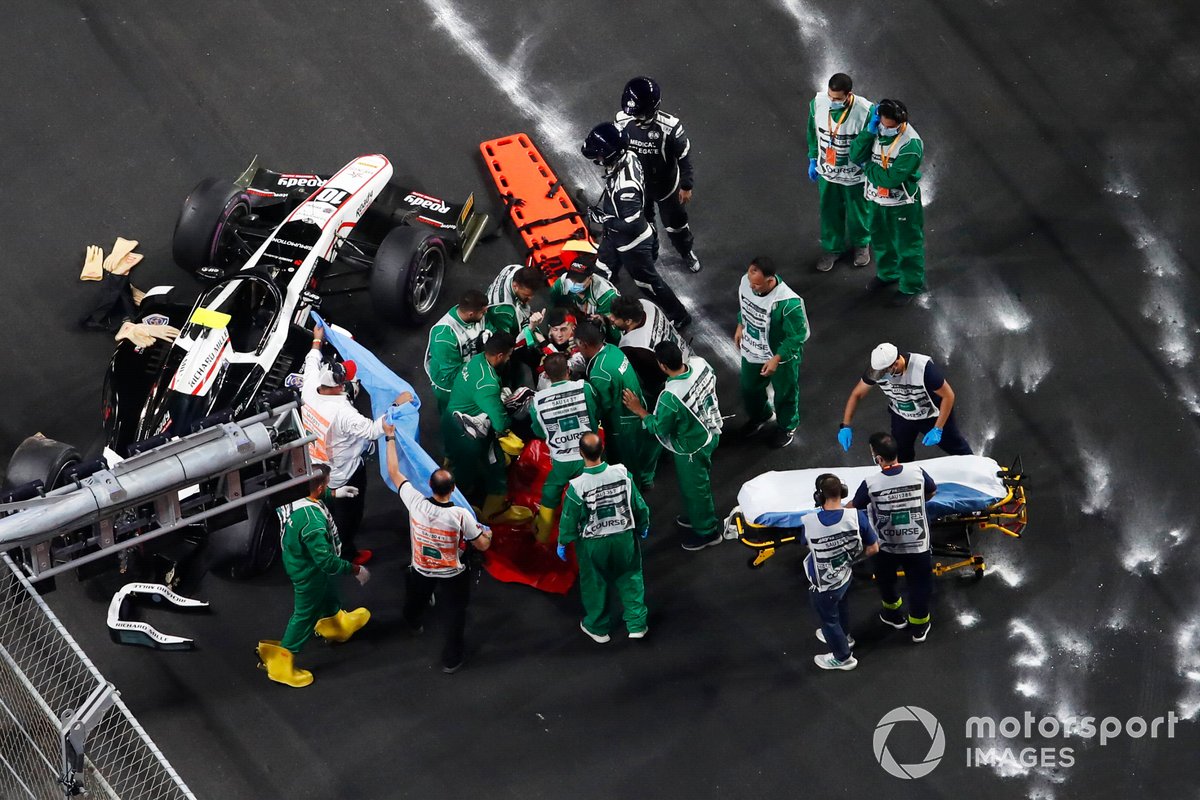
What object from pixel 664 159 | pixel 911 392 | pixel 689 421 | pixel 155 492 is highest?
pixel 155 492

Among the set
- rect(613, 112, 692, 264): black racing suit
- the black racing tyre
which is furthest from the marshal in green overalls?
the black racing tyre

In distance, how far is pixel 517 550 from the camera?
11961 mm

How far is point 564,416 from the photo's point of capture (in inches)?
441

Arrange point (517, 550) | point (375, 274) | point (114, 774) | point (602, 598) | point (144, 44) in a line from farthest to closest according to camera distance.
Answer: point (144, 44)
point (375, 274)
point (517, 550)
point (602, 598)
point (114, 774)

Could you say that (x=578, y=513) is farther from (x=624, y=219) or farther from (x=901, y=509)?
(x=624, y=219)

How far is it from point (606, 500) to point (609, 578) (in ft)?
2.65

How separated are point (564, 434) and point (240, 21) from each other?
23.1 feet

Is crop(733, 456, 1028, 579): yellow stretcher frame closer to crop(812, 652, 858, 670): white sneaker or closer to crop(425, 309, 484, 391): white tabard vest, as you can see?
crop(812, 652, 858, 670): white sneaker

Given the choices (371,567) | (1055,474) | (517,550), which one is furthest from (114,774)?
(1055,474)

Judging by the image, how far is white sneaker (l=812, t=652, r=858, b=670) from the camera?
11266 mm

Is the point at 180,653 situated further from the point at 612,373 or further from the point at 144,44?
the point at 144,44

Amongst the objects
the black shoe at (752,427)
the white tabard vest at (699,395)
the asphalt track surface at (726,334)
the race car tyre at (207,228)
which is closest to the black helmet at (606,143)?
the asphalt track surface at (726,334)

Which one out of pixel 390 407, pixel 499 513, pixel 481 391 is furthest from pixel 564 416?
pixel 390 407

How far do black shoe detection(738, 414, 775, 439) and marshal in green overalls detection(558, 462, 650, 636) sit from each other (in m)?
1.94
